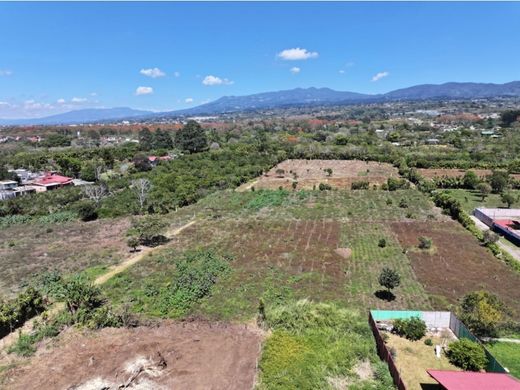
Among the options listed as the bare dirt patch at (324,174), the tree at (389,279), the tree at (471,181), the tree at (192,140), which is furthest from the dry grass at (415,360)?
the tree at (192,140)

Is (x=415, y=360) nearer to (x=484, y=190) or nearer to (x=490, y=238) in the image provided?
(x=490, y=238)

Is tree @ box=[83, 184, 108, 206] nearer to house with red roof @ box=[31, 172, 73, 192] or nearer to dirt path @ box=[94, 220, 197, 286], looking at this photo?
house with red roof @ box=[31, 172, 73, 192]

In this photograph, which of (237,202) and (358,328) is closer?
(358,328)

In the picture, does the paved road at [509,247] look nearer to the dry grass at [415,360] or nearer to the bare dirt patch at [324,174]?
the dry grass at [415,360]

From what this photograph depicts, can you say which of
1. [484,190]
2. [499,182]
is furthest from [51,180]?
[499,182]

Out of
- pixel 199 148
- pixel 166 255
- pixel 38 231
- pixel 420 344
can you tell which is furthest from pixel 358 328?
pixel 199 148

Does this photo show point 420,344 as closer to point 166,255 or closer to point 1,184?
point 166,255
